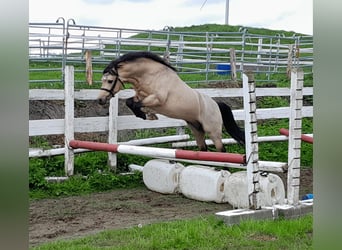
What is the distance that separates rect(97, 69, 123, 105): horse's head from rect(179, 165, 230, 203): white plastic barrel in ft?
3.22

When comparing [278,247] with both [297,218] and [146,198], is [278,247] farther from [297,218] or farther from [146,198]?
[146,198]

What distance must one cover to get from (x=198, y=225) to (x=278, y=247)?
22.8 inches

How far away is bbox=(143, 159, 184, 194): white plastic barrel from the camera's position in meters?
4.98

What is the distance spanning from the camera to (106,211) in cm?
427

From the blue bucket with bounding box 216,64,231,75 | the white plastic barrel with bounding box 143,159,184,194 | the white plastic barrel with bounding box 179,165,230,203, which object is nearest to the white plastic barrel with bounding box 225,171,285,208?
the white plastic barrel with bounding box 179,165,230,203

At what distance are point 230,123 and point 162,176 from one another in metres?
1.01

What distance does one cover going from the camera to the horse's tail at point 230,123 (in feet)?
18.4

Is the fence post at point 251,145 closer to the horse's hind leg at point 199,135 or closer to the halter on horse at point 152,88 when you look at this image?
the halter on horse at point 152,88

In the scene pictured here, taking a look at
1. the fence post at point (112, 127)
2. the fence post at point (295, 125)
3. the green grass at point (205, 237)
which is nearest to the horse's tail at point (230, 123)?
the fence post at point (112, 127)

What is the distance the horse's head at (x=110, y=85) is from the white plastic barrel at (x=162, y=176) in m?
0.75

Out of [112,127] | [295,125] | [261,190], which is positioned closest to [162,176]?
[112,127]

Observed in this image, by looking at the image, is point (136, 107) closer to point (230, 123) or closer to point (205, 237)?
point (230, 123)
